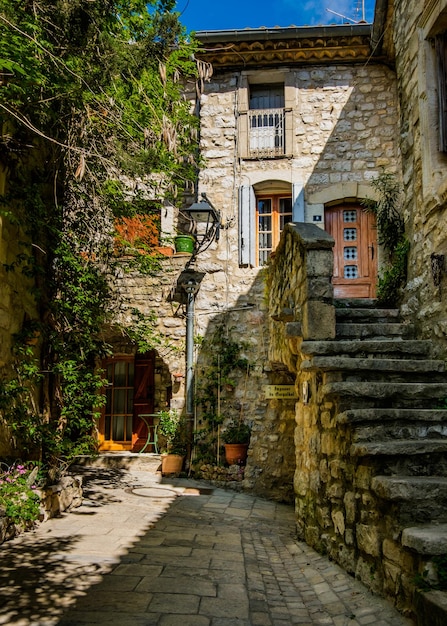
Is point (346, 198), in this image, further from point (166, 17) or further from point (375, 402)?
point (375, 402)

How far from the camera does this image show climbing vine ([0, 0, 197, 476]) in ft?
14.6

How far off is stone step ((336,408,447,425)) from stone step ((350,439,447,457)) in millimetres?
221

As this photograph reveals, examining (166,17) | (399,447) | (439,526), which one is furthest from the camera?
(166,17)

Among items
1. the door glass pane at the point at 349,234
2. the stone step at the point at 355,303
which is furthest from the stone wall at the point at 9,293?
the door glass pane at the point at 349,234

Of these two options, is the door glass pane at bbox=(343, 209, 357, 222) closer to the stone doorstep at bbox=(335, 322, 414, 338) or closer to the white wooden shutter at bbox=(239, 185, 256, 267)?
the white wooden shutter at bbox=(239, 185, 256, 267)

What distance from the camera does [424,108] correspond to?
4746 mm

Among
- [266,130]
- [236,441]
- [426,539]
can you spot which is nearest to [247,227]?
[266,130]

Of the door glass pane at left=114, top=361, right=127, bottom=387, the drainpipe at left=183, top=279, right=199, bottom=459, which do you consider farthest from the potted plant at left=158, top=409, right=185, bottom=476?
the door glass pane at left=114, top=361, right=127, bottom=387

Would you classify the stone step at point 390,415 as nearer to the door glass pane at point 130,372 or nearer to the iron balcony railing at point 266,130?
the iron balcony railing at point 266,130

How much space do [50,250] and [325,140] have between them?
5.60 meters

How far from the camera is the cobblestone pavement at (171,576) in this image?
266 cm

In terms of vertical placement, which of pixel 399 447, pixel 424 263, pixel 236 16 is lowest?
pixel 399 447

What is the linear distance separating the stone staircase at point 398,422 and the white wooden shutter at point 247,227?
14.1 feet

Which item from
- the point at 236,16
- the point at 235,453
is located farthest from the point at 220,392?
the point at 236,16
